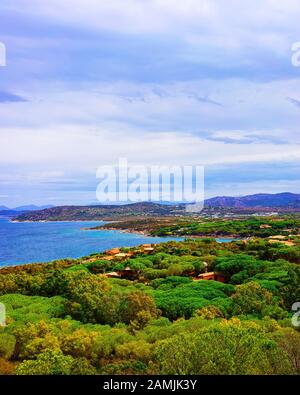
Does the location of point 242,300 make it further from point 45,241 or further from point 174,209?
point 174,209

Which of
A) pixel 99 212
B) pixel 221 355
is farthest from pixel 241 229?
pixel 99 212

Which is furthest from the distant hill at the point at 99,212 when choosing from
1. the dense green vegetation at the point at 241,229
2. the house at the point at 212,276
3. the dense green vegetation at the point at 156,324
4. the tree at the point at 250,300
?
the tree at the point at 250,300

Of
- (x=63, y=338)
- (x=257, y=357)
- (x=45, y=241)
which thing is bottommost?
(x=45, y=241)

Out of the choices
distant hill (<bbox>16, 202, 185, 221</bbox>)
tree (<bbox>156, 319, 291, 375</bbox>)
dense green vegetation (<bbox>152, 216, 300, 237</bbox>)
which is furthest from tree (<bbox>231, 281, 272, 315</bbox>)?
distant hill (<bbox>16, 202, 185, 221</bbox>)

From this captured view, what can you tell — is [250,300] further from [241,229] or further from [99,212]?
[99,212]

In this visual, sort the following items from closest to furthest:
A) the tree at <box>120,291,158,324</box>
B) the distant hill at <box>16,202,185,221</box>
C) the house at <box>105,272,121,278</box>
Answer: the tree at <box>120,291,158,324</box> < the house at <box>105,272,121,278</box> < the distant hill at <box>16,202,185,221</box>

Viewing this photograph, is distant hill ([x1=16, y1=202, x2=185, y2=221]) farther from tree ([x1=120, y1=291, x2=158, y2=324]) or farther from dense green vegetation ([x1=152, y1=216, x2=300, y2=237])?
tree ([x1=120, y1=291, x2=158, y2=324])

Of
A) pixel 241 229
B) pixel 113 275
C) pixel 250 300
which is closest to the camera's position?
pixel 250 300
